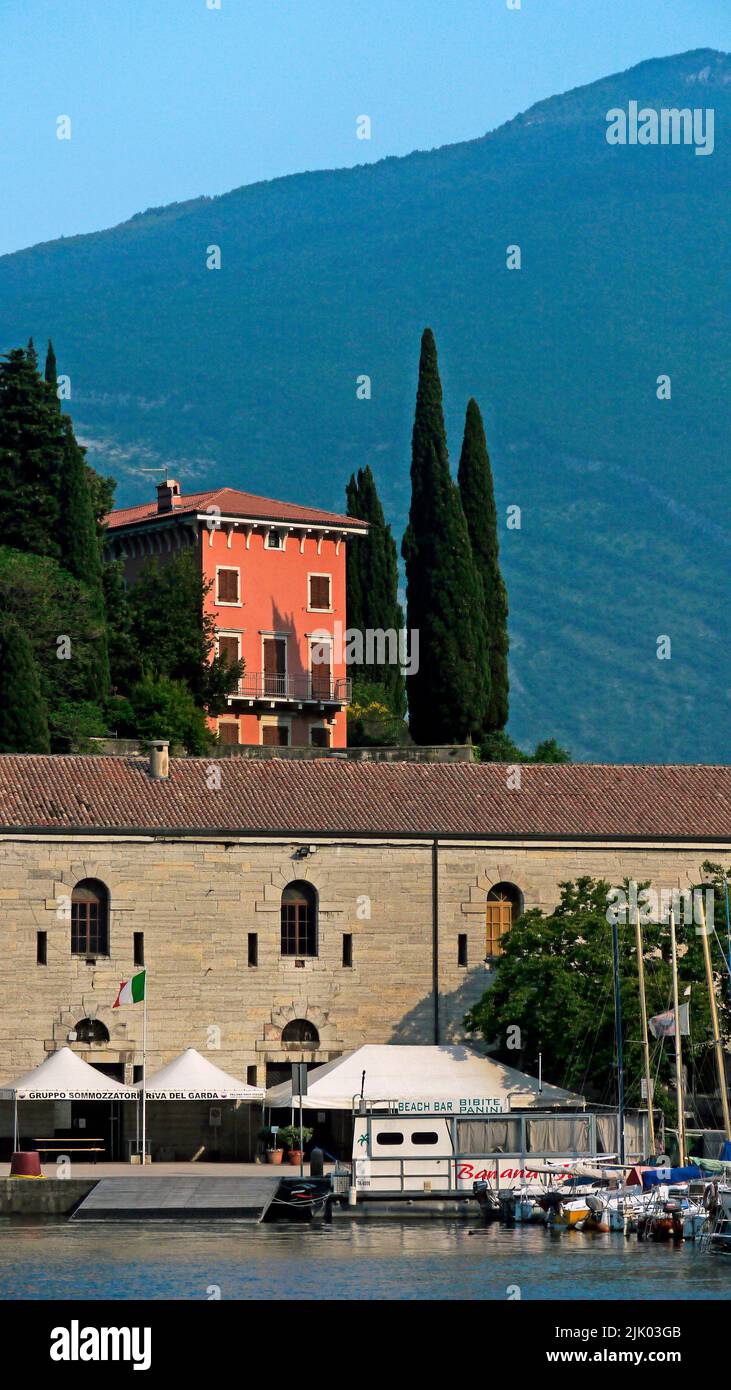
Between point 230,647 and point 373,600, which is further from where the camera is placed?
point 373,600

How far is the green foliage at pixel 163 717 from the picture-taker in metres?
78.9

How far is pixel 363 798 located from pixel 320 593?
92.4 feet

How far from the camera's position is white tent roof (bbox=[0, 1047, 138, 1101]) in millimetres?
57969

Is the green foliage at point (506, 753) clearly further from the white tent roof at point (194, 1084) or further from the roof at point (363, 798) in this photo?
the white tent roof at point (194, 1084)

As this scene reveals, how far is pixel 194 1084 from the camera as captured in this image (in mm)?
58969

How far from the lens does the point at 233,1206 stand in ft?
169

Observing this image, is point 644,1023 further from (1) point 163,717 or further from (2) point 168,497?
(2) point 168,497

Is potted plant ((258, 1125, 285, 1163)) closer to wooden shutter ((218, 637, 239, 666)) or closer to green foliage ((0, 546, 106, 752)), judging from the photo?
green foliage ((0, 546, 106, 752))

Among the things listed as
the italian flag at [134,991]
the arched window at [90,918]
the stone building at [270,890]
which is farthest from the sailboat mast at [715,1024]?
the arched window at [90,918]

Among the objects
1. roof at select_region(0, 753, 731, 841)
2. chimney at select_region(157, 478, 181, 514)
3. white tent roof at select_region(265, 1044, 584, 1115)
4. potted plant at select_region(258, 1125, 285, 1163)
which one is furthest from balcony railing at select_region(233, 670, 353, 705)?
white tent roof at select_region(265, 1044, 584, 1115)

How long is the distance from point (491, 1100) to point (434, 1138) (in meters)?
3.46

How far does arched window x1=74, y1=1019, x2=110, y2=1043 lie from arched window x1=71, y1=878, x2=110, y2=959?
5.99ft

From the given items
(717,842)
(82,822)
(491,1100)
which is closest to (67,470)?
(82,822)

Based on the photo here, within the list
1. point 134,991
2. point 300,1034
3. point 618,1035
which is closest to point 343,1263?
point 618,1035
